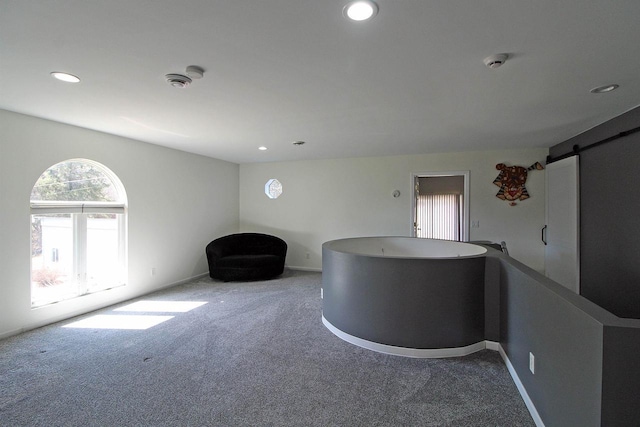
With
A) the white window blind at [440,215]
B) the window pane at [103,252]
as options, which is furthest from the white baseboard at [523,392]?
the white window blind at [440,215]

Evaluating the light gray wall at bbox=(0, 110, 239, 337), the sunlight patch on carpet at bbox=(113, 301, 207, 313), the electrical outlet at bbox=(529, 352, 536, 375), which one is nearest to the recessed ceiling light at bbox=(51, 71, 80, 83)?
the light gray wall at bbox=(0, 110, 239, 337)

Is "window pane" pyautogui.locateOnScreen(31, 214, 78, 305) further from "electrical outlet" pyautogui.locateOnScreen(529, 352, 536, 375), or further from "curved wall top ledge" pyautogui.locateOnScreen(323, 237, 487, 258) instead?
"electrical outlet" pyautogui.locateOnScreen(529, 352, 536, 375)

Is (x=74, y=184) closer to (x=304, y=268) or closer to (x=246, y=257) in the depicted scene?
(x=246, y=257)

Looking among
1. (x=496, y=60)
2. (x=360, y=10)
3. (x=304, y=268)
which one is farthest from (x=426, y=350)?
(x=304, y=268)

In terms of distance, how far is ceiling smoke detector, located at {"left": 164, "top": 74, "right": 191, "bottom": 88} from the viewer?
2180 mm

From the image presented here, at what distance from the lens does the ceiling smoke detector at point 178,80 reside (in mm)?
2180

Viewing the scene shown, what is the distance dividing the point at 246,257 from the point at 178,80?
3.85 meters

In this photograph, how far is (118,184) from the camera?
426 centimetres

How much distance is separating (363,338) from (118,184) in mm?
3973

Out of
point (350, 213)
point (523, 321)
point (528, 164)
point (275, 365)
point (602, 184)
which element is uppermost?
point (528, 164)

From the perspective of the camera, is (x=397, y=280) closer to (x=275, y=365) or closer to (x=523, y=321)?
(x=523, y=321)

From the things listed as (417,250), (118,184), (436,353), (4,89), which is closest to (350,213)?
(417,250)

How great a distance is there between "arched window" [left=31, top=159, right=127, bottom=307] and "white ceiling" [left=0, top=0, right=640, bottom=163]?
0.77m

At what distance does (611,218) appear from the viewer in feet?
10.9
